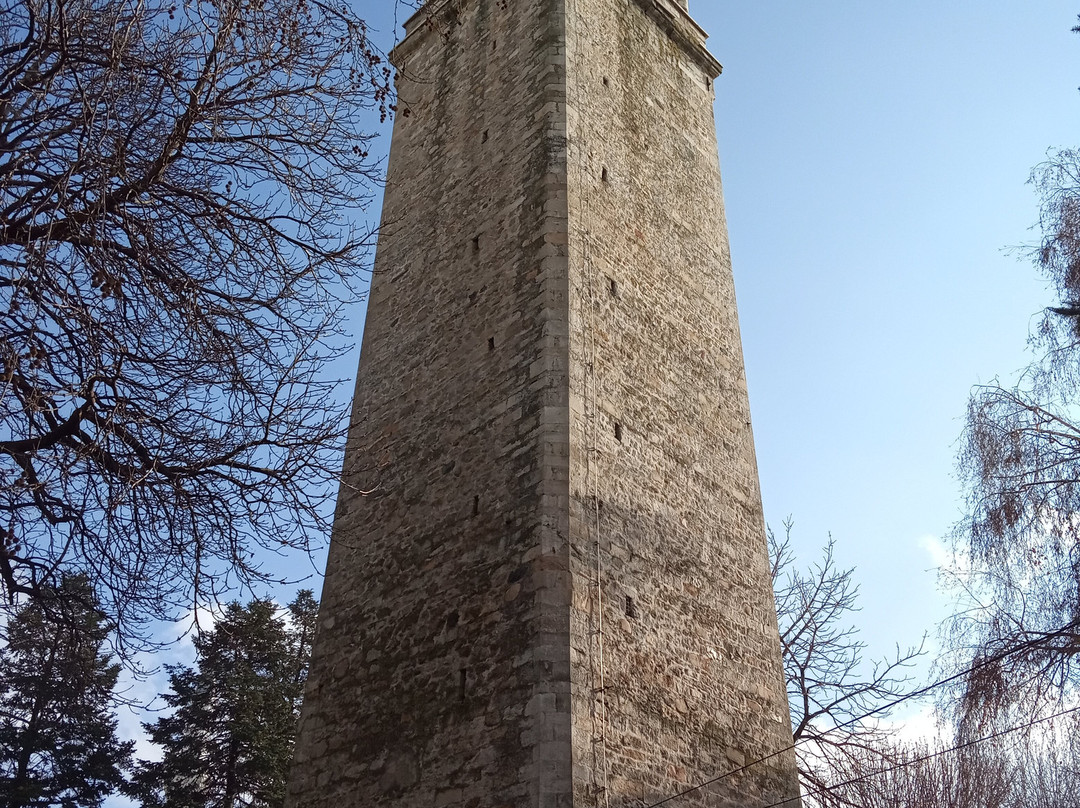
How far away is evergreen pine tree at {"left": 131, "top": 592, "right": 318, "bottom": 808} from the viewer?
1591 centimetres

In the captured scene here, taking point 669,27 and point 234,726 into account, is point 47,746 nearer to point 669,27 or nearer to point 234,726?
point 234,726

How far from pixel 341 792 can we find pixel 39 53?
20.4 ft

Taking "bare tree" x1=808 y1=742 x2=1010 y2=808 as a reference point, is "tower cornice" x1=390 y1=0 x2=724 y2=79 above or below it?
above

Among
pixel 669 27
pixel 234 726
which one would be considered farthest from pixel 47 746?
pixel 669 27

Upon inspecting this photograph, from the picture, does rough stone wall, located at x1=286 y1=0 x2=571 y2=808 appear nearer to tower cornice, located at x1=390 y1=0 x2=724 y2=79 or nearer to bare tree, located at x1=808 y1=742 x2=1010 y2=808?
tower cornice, located at x1=390 y1=0 x2=724 y2=79

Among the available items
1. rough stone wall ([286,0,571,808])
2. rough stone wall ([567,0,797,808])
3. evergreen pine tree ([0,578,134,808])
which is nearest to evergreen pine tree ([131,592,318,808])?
evergreen pine tree ([0,578,134,808])

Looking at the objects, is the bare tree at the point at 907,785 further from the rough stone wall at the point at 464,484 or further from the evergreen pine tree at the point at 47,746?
the evergreen pine tree at the point at 47,746

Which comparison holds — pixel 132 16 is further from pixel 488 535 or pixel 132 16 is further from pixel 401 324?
pixel 401 324


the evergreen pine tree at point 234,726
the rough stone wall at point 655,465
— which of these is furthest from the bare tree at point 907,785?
the evergreen pine tree at point 234,726

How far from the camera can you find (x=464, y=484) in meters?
9.06

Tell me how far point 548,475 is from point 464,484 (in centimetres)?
110

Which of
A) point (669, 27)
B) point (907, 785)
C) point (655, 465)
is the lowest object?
point (907, 785)

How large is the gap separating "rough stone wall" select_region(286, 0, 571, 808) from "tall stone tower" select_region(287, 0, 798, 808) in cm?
3

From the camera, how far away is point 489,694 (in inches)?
300
